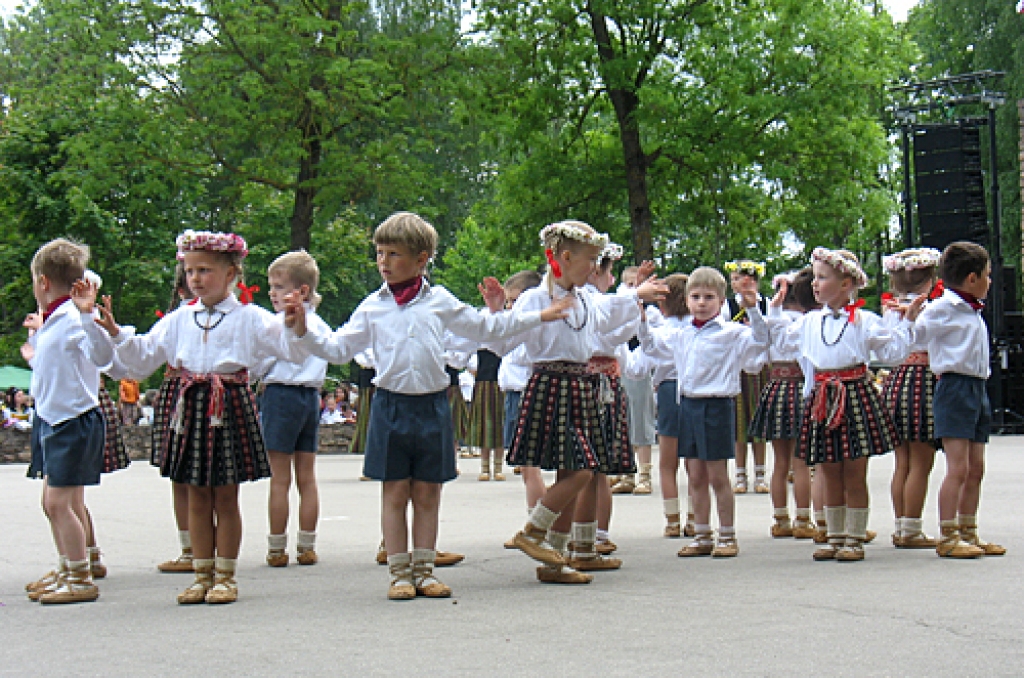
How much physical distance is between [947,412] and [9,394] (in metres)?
24.9

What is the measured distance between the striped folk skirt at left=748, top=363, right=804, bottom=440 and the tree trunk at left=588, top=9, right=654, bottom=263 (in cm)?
1405

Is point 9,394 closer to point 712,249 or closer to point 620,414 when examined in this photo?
point 712,249

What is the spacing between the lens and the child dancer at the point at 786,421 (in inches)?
370

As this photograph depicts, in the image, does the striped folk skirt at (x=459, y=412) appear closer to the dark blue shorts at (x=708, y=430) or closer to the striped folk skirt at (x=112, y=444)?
the dark blue shorts at (x=708, y=430)

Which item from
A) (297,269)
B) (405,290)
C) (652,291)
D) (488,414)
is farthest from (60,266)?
(488,414)

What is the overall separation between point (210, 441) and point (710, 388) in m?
3.28

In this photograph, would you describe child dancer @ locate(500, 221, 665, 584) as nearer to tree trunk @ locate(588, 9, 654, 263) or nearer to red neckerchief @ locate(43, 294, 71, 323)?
red neckerchief @ locate(43, 294, 71, 323)

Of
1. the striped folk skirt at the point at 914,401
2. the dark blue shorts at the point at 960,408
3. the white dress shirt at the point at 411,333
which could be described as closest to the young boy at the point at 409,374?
the white dress shirt at the point at 411,333

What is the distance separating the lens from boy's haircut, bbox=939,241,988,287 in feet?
26.9

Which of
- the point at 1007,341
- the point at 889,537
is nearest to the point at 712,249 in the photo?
the point at 1007,341

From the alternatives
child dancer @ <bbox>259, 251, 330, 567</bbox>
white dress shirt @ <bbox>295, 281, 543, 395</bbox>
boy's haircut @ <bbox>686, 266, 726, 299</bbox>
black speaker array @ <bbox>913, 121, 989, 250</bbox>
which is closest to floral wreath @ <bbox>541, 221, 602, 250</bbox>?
white dress shirt @ <bbox>295, 281, 543, 395</bbox>

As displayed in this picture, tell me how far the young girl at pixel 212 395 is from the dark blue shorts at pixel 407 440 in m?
0.53

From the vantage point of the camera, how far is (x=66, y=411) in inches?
272

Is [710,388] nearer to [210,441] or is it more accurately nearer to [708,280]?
[708,280]
